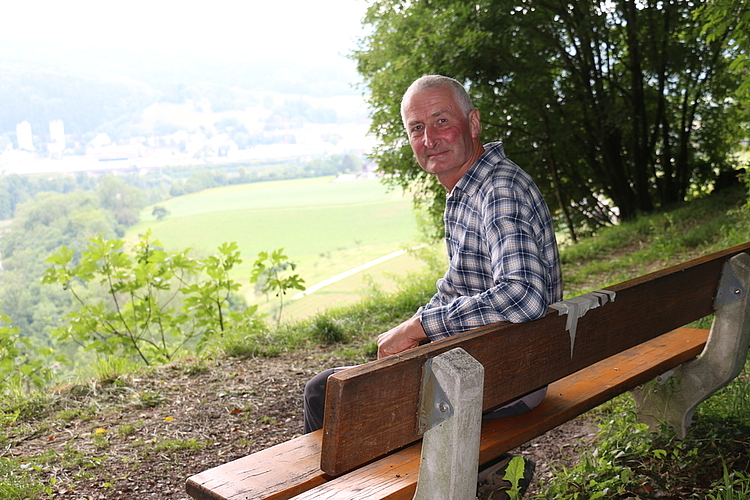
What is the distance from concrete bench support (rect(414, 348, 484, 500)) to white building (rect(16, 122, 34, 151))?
210 feet

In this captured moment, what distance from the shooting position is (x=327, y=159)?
7869 cm

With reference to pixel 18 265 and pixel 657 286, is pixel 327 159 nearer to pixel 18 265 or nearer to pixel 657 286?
pixel 18 265

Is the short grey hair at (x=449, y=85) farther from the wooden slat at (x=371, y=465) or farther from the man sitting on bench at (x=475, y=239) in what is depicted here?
the wooden slat at (x=371, y=465)

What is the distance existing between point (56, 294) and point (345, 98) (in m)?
55.0

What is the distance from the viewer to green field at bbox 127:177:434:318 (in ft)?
187

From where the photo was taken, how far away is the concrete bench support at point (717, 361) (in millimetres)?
2797

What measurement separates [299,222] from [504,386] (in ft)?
205

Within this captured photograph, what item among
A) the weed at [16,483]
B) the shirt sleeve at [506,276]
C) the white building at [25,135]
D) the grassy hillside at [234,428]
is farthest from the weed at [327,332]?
the white building at [25,135]

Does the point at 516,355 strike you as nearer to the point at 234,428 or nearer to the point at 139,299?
the point at 234,428

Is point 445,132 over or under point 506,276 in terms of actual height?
over

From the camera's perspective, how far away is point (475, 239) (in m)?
2.26

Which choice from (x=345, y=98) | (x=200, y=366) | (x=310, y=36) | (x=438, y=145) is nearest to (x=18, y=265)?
(x=200, y=366)

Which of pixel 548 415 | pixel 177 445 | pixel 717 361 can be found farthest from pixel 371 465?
pixel 177 445

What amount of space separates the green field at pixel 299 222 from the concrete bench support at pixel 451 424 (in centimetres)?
4794
